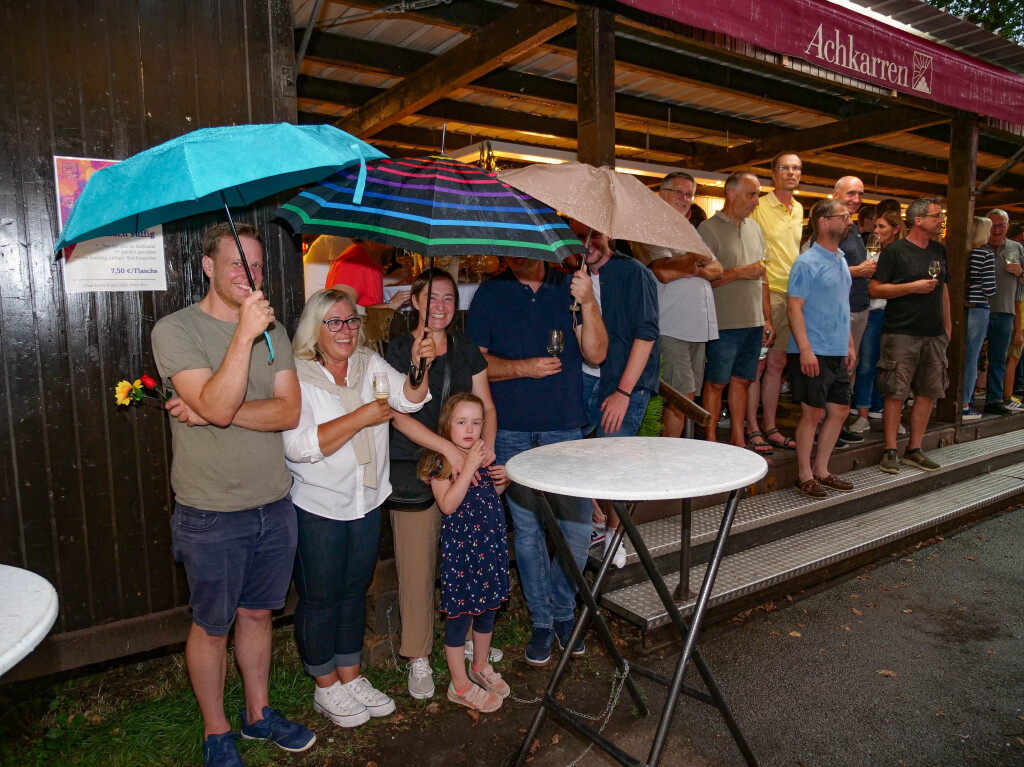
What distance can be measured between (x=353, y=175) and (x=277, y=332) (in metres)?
0.77

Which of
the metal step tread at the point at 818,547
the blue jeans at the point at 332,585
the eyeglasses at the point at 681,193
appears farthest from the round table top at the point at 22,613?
the eyeglasses at the point at 681,193

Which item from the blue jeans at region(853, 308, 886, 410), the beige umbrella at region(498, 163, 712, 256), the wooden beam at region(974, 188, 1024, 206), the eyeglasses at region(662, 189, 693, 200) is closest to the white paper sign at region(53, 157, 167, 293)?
the beige umbrella at region(498, 163, 712, 256)

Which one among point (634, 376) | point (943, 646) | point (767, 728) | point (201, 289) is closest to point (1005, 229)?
point (943, 646)

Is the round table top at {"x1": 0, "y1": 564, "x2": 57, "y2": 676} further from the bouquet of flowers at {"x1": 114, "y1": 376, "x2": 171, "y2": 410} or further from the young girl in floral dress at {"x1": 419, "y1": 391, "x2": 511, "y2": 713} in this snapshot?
the young girl in floral dress at {"x1": 419, "y1": 391, "x2": 511, "y2": 713}

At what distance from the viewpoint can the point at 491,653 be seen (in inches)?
142

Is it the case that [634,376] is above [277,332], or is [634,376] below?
below

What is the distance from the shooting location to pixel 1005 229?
7.62m

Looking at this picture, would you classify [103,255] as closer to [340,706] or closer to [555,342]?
[555,342]

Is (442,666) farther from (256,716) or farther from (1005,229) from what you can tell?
(1005,229)

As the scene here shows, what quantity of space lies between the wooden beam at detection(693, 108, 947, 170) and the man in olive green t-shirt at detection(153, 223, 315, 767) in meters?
7.24

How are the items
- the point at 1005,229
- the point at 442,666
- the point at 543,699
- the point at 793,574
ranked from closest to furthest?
the point at 543,699
the point at 442,666
the point at 793,574
the point at 1005,229

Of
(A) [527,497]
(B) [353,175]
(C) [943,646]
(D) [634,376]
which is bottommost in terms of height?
(C) [943,646]

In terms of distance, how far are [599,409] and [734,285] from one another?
67.4 inches

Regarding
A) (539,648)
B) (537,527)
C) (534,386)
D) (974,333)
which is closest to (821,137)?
(974,333)
